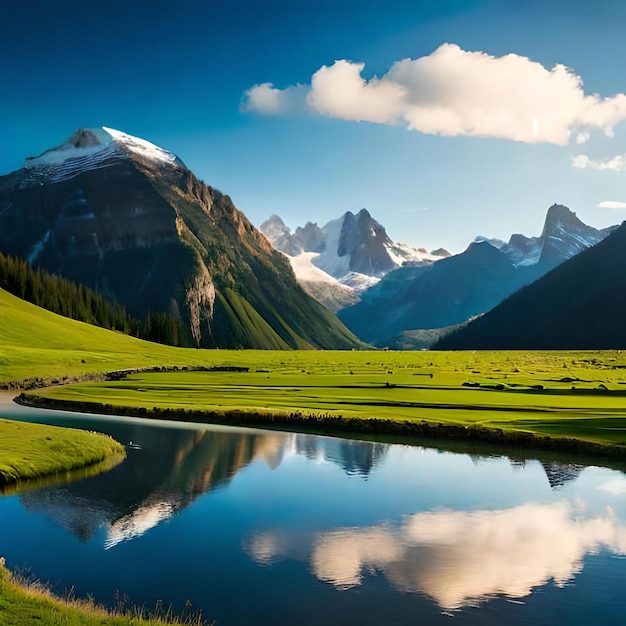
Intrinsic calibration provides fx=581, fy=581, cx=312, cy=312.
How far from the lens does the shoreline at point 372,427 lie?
175ft

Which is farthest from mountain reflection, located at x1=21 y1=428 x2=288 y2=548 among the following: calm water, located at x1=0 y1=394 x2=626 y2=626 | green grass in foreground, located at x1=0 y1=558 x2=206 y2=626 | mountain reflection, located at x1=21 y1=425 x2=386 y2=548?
green grass in foreground, located at x1=0 y1=558 x2=206 y2=626

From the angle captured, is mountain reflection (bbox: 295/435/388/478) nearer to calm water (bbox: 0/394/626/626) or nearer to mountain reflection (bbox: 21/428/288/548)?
calm water (bbox: 0/394/626/626)

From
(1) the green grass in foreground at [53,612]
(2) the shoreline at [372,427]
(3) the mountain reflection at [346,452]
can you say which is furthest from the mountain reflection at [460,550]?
(2) the shoreline at [372,427]

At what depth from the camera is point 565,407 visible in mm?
72125

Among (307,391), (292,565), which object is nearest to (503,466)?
(292,565)

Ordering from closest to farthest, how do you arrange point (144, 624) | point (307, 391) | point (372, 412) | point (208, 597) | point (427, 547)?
1. point (144, 624)
2. point (208, 597)
3. point (427, 547)
4. point (372, 412)
5. point (307, 391)

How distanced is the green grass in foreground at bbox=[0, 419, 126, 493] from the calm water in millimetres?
2786

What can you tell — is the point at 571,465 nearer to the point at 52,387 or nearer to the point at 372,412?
the point at 372,412

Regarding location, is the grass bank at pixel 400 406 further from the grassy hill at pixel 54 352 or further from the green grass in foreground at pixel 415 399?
the grassy hill at pixel 54 352

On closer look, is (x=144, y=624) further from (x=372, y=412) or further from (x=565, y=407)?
(x=565, y=407)

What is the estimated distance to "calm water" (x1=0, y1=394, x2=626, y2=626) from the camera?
22500mm

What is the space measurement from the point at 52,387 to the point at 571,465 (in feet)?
285

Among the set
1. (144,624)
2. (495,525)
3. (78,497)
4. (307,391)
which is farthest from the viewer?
(307,391)

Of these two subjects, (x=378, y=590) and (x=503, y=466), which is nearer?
(x=378, y=590)
